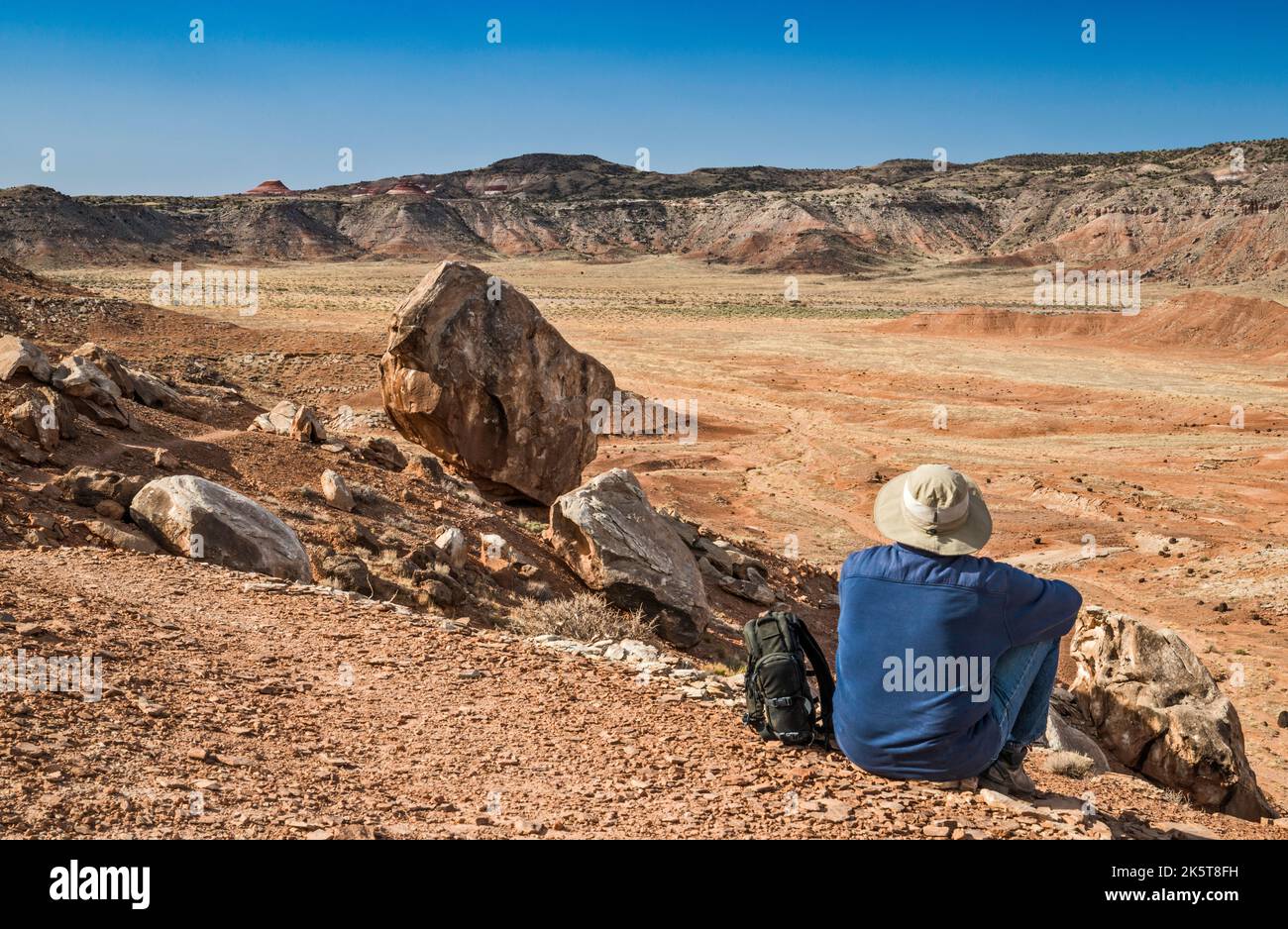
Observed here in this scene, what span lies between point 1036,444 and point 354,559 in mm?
25458

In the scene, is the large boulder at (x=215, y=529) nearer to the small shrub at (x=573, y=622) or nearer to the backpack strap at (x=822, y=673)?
the small shrub at (x=573, y=622)

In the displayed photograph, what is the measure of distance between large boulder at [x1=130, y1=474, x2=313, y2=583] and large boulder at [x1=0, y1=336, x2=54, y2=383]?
4193 mm

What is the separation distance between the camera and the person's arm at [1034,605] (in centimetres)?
440

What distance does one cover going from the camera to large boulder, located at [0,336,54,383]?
474 inches

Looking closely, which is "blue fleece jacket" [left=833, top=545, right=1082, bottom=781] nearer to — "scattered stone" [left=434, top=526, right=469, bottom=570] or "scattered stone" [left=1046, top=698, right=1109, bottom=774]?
"scattered stone" [left=1046, top=698, right=1109, bottom=774]

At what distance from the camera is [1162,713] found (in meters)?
8.98

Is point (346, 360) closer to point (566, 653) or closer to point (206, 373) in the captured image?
point (206, 373)

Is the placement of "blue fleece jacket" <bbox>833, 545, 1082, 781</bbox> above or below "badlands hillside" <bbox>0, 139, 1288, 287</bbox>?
below

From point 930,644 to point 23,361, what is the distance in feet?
38.3

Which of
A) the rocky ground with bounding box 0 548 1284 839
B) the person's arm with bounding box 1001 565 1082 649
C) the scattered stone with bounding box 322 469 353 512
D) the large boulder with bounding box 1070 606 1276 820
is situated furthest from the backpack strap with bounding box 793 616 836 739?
the scattered stone with bounding box 322 469 353 512

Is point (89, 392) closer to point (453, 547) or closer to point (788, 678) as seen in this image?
point (453, 547)
